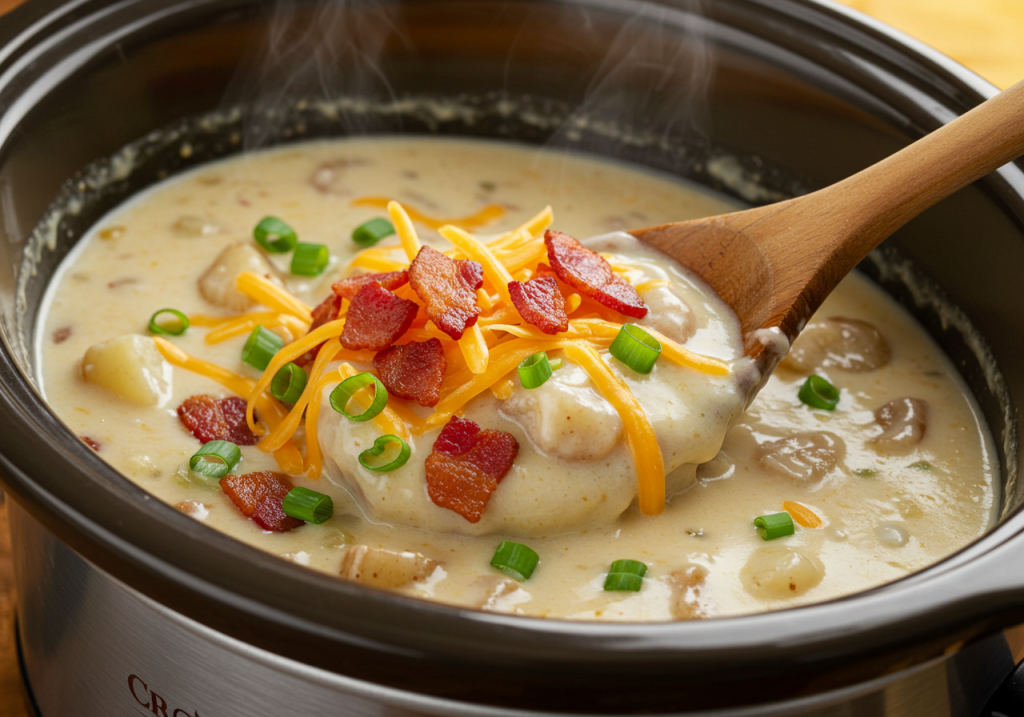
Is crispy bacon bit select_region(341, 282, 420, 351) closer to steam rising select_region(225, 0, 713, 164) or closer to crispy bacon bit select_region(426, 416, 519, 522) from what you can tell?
crispy bacon bit select_region(426, 416, 519, 522)

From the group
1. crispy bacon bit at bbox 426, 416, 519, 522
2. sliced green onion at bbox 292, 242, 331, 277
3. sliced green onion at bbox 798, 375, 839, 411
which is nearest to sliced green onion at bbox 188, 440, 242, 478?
crispy bacon bit at bbox 426, 416, 519, 522

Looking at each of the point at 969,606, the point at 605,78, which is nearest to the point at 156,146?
the point at 605,78

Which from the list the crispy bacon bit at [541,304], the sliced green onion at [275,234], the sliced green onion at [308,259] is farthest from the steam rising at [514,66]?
the crispy bacon bit at [541,304]

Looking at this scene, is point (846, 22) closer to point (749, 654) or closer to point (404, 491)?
point (404, 491)

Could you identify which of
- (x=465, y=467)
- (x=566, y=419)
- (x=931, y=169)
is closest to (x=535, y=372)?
(x=566, y=419)

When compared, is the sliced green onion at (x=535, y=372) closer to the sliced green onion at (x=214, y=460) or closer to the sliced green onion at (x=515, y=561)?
the sliced green onion at (x=515, y=561)

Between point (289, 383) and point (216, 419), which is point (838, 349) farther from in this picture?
point (216, 419)
